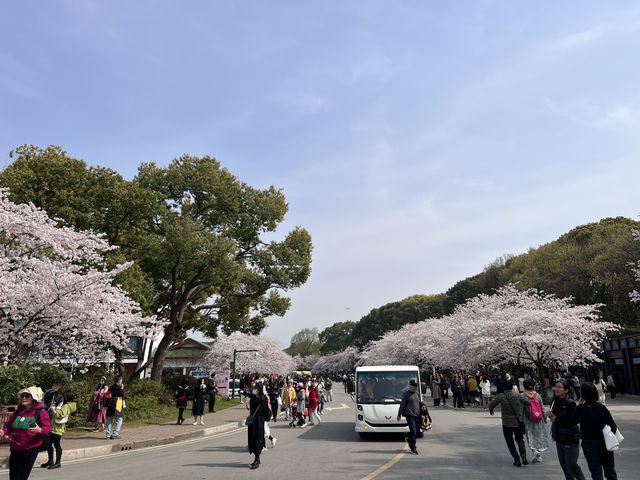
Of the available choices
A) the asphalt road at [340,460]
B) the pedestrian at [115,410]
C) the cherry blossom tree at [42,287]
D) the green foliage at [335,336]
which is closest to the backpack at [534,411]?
the asphalt road at [340,460]

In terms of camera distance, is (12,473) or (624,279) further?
(624,279)

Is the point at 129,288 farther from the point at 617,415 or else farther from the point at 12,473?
the point at 617,415

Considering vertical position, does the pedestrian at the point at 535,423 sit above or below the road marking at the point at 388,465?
above

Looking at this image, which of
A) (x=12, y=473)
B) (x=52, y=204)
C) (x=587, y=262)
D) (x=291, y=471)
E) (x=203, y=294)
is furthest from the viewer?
(x=587, y=262)

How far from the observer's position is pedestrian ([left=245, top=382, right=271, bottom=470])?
9.69 m

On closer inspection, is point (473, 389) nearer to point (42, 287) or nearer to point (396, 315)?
point (42, 287)

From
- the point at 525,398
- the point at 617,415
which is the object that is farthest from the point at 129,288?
the point at 617,415

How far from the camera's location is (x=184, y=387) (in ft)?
63.1

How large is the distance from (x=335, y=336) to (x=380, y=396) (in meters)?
123

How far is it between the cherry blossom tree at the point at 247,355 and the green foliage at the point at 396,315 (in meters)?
28.0

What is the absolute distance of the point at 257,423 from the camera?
33.5 feet

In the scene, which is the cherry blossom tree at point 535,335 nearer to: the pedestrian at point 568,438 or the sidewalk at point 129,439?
the sidewalk at point 129,439

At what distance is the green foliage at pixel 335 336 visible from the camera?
131 m

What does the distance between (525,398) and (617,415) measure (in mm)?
12055
